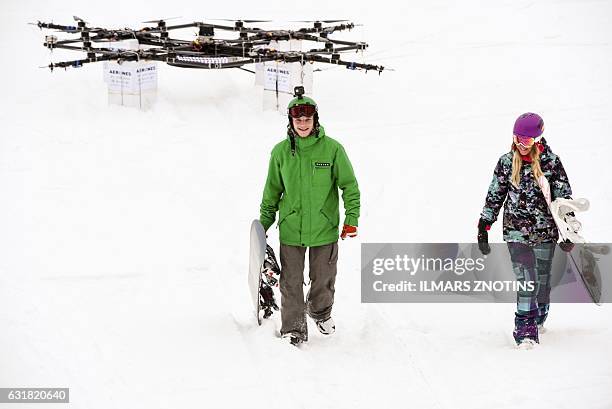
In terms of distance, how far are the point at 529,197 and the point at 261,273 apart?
181 centimetres

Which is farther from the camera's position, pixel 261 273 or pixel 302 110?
pixel 261 273

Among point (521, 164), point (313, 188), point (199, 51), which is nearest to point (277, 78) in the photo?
point (199, 51)

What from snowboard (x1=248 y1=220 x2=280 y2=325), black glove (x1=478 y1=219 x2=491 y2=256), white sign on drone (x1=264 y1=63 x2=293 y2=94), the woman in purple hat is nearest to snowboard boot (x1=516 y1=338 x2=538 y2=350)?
the woman in purple hat

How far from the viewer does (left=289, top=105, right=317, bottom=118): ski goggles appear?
5.21 m

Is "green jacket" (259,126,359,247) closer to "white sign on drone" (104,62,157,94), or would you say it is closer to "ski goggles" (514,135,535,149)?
"ski goggles" (514,135,535,149)

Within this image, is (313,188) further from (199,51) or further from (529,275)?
(199,51)

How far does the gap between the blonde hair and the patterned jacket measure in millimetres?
29

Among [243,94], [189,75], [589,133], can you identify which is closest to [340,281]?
[589,133]

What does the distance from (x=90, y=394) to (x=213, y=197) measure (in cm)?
512

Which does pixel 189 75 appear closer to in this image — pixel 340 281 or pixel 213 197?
pixel 213 197

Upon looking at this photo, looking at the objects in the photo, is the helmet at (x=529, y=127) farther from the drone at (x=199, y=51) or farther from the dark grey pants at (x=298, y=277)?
the drone at (x=199, y=51)

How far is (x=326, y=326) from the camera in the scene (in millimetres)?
5648

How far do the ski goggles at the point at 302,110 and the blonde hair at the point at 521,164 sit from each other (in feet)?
4.24

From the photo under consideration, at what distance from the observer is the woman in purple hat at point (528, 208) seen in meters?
5.10
